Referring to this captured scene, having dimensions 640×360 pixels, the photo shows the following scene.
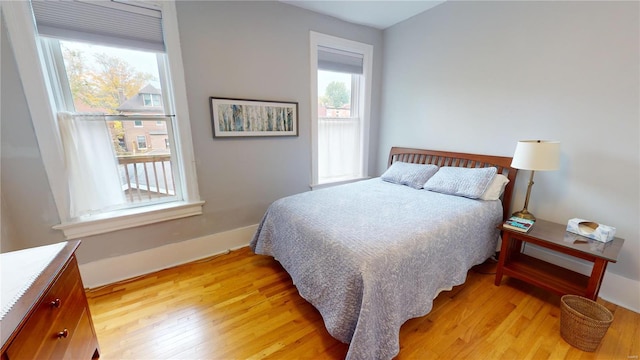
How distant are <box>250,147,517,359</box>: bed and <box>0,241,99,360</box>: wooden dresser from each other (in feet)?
3.76

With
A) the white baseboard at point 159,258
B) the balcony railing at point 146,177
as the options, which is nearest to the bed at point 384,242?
the white baseboard at point 159,258

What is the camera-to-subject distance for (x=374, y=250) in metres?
1.35

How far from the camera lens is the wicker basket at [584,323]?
1.38 metres

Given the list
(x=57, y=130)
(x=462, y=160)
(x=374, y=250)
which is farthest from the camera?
(x=462, y=160)

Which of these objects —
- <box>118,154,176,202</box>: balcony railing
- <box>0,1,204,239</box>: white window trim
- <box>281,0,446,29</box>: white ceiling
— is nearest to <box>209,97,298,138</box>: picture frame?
<box>0,1,204,239</box>: white window trim

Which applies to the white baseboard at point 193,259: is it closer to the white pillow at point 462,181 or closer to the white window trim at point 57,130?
the white window trim at point 57,130

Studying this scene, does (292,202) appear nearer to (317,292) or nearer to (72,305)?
(317,292)

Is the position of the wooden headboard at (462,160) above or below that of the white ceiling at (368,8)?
below

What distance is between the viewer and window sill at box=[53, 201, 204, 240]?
191 cm

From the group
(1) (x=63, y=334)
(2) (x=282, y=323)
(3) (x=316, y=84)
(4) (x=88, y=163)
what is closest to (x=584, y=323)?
(2) (x=282, y=323)

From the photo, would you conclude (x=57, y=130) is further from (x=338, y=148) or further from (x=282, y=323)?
(x=338, y=148)

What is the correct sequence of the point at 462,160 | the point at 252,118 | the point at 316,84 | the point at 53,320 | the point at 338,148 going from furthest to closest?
the point at 338,148, the point at 316,84, the point at 462,160, the point at 252,118, the point at 53,320

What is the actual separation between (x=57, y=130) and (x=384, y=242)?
2425 millimetres

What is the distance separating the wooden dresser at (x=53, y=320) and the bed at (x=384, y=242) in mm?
1145
